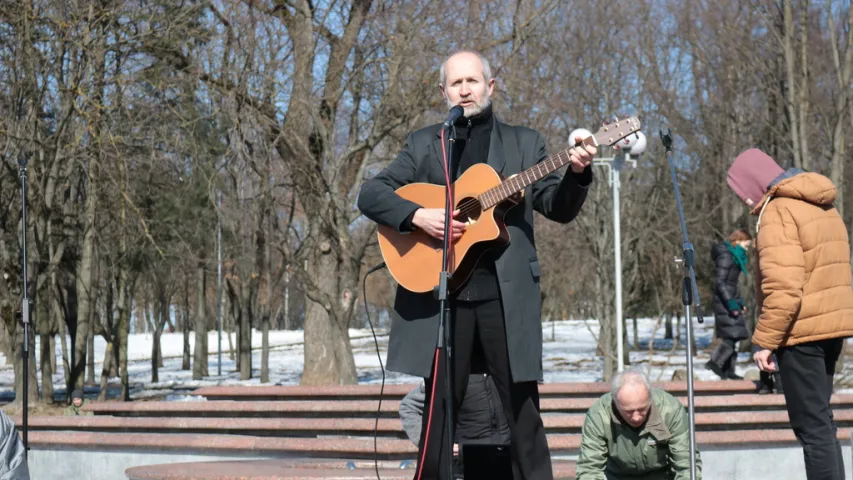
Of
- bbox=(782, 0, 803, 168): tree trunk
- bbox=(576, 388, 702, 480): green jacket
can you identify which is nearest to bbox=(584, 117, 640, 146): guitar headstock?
bbox=(576, 388, 702, 480): green jacket

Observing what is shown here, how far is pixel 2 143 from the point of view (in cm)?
1555

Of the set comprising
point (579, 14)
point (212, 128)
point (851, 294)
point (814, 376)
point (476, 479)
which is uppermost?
point (579, 14)

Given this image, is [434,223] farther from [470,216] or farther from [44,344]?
[44,344]

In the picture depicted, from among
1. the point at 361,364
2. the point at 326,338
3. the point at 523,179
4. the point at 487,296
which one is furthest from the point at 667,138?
the point at 361,364

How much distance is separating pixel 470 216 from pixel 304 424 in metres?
5.74

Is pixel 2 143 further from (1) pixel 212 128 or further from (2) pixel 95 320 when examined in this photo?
(2) pixel 95 320

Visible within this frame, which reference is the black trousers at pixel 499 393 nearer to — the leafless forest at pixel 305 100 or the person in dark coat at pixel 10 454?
the person in dark coat at pixel 10 454

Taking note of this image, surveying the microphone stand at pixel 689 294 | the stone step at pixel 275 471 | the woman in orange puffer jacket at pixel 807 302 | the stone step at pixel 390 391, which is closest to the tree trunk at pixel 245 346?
the stone step at pixel 390 391

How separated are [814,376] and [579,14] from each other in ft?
56.5

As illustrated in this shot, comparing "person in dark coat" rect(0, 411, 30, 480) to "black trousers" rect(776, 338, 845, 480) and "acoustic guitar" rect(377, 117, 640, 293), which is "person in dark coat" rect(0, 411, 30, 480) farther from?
"black trousers" rect(776, 338, 845, 480)

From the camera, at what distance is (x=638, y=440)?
5730 mm

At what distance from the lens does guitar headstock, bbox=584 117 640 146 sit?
13.3 feet

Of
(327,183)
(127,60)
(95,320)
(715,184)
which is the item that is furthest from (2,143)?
(715,184)

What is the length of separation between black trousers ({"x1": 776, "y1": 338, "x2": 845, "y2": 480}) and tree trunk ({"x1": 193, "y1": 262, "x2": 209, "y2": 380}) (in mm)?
20803
